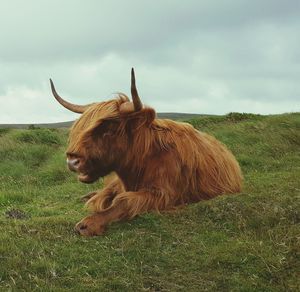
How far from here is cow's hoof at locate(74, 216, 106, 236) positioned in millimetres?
6582

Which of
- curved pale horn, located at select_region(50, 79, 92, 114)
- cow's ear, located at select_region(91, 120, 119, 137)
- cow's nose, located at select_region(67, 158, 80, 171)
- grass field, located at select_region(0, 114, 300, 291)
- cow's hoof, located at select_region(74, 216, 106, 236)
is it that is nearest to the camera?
grass field, located at select_region(0, 114, 300, 291)

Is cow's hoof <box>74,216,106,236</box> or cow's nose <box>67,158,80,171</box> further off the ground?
cow's nose <box>67,158,80,171</box>

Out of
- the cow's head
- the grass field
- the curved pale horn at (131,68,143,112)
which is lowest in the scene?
the grass field

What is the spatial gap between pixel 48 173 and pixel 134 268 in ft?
27.6

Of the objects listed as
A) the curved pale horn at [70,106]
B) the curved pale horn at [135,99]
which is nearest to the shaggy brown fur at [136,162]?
the curved pale horn at [135,99]

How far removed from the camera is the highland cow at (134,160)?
22.9 ft

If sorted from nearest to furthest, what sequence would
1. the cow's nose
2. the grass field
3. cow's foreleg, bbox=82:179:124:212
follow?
the grass field → the cow's nose → cow's foreleg, bbox=82:179:124:212

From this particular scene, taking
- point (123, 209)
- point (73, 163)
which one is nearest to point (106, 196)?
point (123, 209)

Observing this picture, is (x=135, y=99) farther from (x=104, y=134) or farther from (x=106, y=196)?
(x=106, y=196)

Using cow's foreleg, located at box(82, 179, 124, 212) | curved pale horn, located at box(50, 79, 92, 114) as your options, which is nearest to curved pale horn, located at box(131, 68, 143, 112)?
curved pale horn, located at box(50, 79, 92, 114)

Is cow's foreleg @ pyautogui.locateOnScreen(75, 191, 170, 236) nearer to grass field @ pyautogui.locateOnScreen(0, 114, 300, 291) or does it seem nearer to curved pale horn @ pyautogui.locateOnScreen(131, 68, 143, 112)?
grass field @ pyautogui.locateOnScreen(0, 114, 300, 291)

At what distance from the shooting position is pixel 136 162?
7.43 metres

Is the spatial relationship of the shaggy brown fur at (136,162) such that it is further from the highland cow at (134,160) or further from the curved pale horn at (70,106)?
the curved pale horn at (70,106)

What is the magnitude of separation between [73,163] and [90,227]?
77 centimetres
